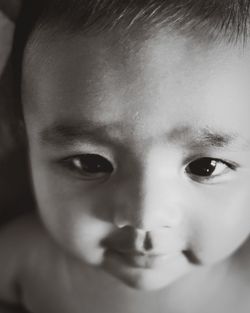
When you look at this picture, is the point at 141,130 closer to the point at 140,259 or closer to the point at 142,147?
the point at 142,147

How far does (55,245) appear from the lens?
0.79 meters

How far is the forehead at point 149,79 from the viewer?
19.9 inches

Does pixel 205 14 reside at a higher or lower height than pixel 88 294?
higher

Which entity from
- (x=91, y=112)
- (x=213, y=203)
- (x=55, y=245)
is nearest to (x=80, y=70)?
(x=91, y=112)

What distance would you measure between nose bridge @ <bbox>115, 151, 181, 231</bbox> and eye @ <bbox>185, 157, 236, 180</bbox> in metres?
0.03

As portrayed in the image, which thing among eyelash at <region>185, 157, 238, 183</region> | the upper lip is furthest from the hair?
the upper lip

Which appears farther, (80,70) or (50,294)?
(50,294)

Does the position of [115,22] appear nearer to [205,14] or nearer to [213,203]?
[205,14]

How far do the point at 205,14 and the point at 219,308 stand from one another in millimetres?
421

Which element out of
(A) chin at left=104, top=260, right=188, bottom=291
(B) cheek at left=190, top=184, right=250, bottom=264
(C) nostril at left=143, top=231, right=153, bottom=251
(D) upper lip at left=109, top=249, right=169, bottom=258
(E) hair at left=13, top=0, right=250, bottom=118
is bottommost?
(A) chin at left=104, top=260, right=188, bottom=291

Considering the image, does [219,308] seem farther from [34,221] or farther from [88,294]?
[34,221]

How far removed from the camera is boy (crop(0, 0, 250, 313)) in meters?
0.51

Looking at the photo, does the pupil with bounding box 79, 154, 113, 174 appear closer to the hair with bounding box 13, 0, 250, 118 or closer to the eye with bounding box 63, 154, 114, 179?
the eye with bounding box 63, 154, 114, 179

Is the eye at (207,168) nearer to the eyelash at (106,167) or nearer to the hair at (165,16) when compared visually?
Answer: the eyelash at (106,167)
